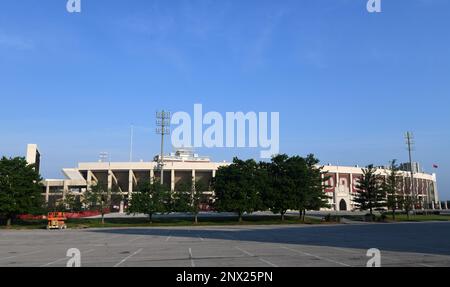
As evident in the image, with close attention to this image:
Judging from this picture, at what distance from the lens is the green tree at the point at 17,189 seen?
61.1 metres

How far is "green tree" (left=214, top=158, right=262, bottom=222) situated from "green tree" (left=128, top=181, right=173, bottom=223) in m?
8.27

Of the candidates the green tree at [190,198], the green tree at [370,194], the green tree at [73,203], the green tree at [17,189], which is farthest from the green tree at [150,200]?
the green tree at [370,194]

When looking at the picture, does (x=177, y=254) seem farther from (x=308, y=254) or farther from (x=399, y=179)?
(x=399, y=179)

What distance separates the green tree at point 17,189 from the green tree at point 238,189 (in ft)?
90.0

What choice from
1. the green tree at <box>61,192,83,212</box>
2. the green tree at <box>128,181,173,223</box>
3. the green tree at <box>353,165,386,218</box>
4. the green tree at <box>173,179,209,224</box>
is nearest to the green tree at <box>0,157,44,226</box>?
the green tree at <box>61,192,83,212</box>

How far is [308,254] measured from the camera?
18781 mm

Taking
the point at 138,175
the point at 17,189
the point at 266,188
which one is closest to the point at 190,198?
the point at 266,188

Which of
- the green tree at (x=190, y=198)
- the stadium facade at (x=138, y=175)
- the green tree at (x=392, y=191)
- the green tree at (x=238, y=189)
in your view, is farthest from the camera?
the stadium facade at (x=138, y=175)

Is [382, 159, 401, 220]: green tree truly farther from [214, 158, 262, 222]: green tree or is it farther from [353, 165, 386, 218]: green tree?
[214, 158, 262, 222]: green tree

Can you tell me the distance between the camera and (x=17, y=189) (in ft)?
205

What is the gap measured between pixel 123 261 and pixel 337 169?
12234 centimetres

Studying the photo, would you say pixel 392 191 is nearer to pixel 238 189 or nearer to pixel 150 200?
pixel 238 189

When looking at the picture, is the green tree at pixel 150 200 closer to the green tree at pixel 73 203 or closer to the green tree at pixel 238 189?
the green tree at pixel 238 189
